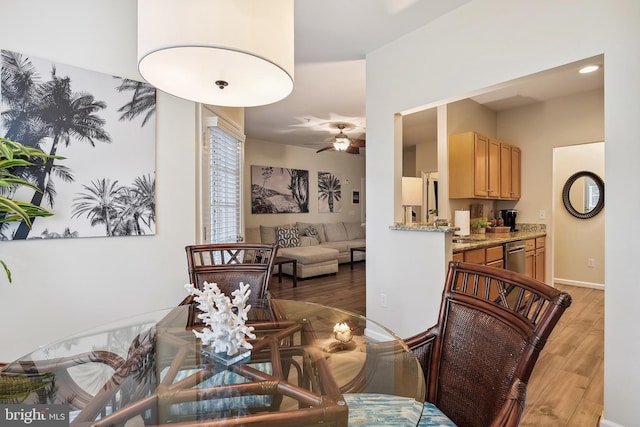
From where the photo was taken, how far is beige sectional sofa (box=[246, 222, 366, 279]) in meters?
5.41

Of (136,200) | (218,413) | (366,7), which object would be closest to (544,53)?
(366,7)

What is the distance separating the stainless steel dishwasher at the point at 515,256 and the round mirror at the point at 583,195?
2.24 meters

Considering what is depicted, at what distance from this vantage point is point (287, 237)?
6.09 meters

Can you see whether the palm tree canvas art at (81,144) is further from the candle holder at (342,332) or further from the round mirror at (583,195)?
the round mirror at (583,195)

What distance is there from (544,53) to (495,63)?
287 mm

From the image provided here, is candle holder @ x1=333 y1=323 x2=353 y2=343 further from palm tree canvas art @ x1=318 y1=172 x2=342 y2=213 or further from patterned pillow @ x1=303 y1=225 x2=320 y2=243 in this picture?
palm tree canvas art @ x1=318 y1=172 x2=342 y2=213

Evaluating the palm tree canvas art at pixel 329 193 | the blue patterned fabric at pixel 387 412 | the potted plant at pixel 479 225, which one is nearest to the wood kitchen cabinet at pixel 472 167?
the potted plant at pixel 479 225

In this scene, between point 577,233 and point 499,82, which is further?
point 577,233

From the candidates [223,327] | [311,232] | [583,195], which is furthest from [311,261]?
[583,195]

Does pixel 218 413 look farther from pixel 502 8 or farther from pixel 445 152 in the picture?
pixel 445 152

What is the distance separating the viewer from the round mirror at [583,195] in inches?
189

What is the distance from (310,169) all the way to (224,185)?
14.0 feet

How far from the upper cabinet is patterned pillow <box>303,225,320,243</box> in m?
3.27

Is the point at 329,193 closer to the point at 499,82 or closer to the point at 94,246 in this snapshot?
the point at 499,82
